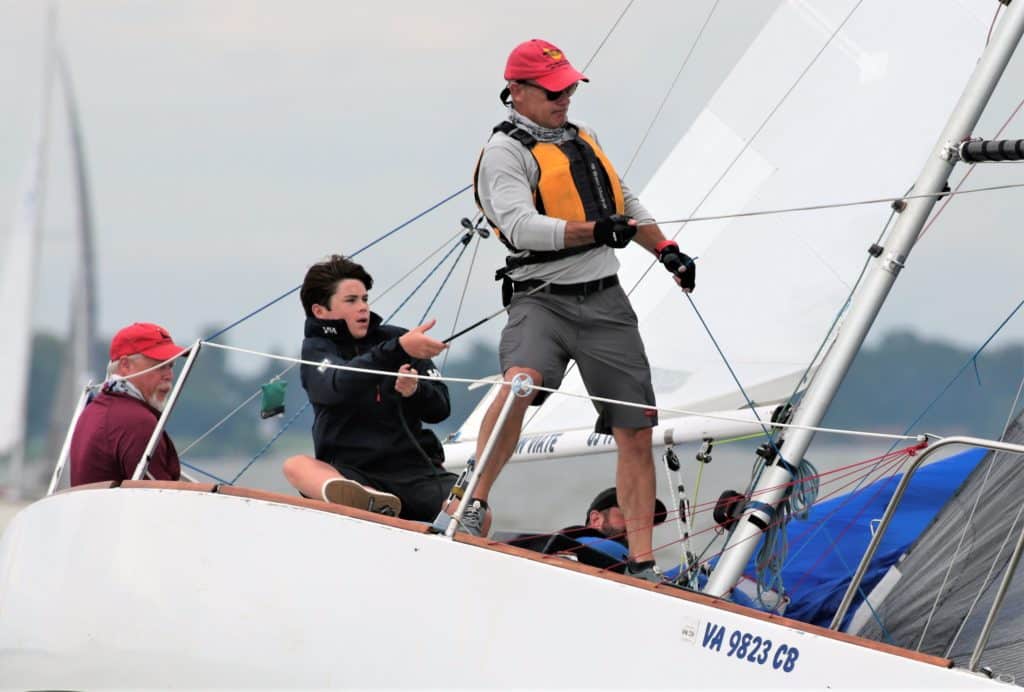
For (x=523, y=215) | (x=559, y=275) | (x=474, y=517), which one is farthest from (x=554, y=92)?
(x=474, y=517)

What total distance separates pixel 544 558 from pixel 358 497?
0.61 metres

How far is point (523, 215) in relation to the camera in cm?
404

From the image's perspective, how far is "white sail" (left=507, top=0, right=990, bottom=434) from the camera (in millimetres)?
5691

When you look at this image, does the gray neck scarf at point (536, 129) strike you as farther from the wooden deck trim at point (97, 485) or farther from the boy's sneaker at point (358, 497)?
the wooden deck trim at point (97, 485)

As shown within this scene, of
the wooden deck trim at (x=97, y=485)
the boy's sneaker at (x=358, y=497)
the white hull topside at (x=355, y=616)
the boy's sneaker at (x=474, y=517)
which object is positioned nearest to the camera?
the white hull topside at (x=355, y=616)

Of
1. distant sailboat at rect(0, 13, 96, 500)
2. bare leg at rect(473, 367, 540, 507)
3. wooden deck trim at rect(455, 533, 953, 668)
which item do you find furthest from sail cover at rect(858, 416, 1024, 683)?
distant sailboat at rect(0, 13, 96, 500)

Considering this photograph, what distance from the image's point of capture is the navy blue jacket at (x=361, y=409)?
14.2 feet

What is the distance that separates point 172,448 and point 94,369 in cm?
1668

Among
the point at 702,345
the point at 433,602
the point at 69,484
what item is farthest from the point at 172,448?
the point at 702,345

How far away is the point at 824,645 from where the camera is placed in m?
3.29

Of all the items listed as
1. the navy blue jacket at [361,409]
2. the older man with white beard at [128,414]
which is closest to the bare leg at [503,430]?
the navy blue jacket at [361,409]

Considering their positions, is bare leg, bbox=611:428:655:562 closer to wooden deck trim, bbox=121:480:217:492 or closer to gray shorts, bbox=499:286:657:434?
gray shorts, bbox=499:286:657:434

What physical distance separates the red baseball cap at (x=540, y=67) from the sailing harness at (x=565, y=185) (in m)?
0.13

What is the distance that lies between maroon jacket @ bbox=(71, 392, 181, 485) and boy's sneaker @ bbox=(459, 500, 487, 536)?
3.34 ft
